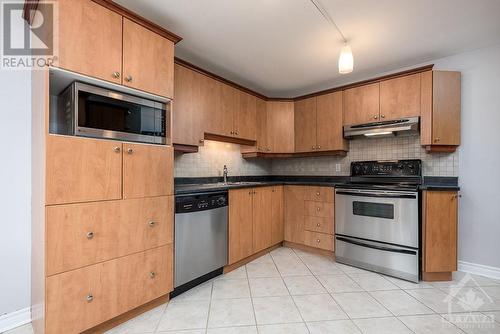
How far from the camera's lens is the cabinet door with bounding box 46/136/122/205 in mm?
1405

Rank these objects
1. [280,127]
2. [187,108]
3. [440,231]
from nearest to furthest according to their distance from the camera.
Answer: [440,231] → [187,108] → [280,127]

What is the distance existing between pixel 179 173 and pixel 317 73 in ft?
7.34

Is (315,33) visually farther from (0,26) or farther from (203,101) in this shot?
(0,26)

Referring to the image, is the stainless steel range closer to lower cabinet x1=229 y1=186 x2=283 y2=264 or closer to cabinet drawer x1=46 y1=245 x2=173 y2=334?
lower cabinet x1=229 y1=186 x2=283 y2=264

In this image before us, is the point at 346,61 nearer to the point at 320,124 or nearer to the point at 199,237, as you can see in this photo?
the point at 320,124

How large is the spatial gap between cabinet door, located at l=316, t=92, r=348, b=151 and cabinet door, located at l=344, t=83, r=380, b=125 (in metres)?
0.09

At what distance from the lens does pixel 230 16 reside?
78.1 inches

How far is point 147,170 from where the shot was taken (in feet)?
6.11

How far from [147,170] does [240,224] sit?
132 cm

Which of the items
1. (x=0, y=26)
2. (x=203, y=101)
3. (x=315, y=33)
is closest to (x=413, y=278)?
(x=315, y=33)

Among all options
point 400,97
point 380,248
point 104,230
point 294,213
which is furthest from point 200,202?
point 400,97

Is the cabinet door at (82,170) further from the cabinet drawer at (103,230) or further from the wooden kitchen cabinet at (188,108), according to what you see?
the wooden kitchen cabinet at (188,108)

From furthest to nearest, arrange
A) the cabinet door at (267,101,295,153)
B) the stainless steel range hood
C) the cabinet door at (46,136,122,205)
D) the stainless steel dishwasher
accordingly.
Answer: the cabinet door at (267,101,295,153) < the stainless steel range hood < the stainless steel dishwasher < the cabinet door at (46,136,122,205)

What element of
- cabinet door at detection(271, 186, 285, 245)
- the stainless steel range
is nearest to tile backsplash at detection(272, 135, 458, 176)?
the stainless steel range
